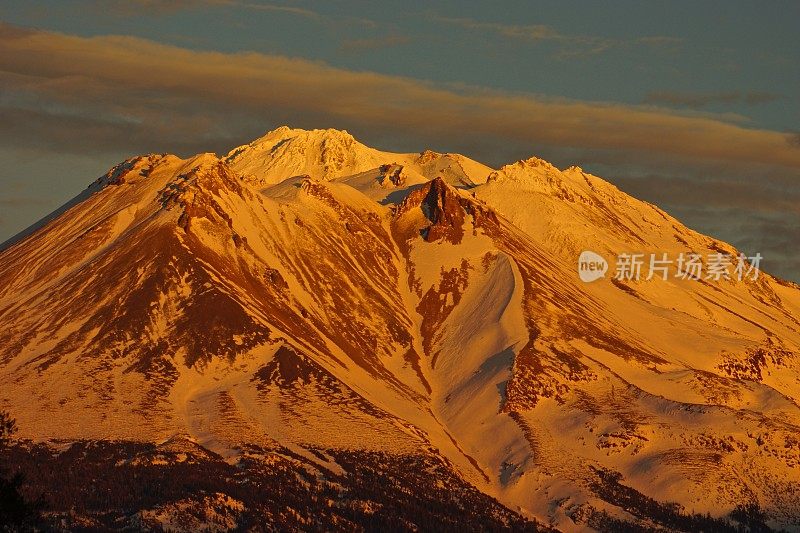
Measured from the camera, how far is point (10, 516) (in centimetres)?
14412

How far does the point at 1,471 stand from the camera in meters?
155

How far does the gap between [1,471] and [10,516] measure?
38.3 ft

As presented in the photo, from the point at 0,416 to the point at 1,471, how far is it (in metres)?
6.11

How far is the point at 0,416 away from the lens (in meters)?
152

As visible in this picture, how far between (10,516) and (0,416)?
11583mm

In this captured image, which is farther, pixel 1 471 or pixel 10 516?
pixel 1 471
